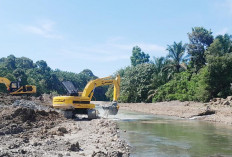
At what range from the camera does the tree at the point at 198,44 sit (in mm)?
41844

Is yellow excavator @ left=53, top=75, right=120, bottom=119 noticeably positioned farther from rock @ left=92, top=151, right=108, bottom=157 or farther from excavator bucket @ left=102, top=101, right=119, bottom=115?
rock @ left=92, top=151, right=108, bottom=157

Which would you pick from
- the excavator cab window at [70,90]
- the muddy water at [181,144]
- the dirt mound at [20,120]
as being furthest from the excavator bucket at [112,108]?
the muddy water at [181,144]

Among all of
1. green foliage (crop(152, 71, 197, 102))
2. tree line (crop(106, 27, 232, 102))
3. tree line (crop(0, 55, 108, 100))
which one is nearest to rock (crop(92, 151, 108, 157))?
tree line (crop(106, 27, 232, 102))

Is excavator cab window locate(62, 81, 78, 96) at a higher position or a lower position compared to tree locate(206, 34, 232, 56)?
Result: lower

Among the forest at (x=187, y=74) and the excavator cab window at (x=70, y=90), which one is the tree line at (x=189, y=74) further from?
the excavator cab window at (x=70, y=90)

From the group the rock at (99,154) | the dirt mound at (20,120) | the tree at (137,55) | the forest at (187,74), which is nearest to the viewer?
the rock at (99,154)

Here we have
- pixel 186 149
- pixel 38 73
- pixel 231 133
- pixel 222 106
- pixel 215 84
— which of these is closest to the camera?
pixel 186 149

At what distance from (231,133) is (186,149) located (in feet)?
18.4

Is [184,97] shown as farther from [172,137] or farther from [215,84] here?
[172,137]

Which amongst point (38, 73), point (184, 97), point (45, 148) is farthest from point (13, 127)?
point (38, 73)

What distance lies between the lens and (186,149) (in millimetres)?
10641

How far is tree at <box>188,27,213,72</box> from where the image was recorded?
137ft

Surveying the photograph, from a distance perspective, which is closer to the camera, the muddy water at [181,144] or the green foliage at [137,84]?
the muddy water at [181,144]

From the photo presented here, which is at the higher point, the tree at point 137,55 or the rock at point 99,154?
the tree at point 137,55
